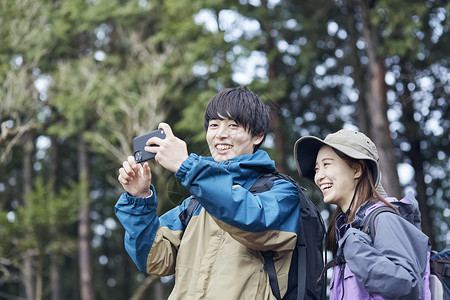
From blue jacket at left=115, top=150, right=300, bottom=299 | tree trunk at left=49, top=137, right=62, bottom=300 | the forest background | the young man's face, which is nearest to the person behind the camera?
blue jacket at left=115, top=150, right=300, bottom=299

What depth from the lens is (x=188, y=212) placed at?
2.63 m

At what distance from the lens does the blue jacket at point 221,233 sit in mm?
2096

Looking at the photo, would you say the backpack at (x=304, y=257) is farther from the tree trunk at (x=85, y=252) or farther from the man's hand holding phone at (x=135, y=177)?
the tree trunk at (x=85, y=252)

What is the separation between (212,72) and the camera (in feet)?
49.1

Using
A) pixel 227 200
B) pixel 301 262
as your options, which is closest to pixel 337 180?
pixel 301 262

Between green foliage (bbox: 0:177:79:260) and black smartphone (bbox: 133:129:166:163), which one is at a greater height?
black smartphone (bbox: 133:129:166:163)

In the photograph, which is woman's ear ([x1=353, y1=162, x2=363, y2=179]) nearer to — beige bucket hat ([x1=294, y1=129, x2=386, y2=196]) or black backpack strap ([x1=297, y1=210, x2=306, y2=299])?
beige bucket hat ([x1=294, y1=129, x2=386, y2=196])

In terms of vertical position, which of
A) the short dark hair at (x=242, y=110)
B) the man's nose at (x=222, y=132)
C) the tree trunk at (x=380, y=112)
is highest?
the short dark hair at (x=242, y=110)

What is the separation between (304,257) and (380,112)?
9.19 m

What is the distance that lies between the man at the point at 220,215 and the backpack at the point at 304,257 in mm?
32

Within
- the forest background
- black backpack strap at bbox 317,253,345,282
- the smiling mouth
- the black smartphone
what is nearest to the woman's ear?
the smiling mouth

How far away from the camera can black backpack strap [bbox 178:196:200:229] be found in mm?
2600

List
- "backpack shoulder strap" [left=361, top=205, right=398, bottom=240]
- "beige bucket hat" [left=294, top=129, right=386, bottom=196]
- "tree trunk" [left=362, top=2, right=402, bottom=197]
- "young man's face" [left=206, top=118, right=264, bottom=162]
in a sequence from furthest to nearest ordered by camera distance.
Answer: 1. "tree trunk" [left=362, top=2, right=402, bottom=197]
2. "young man's face" [left=206, top=118, right=264, bottom=162]
3. "beige bucket hat" [left=294, top=129, right=386, bottom=196]
4. "backpack shoulder strap" [left=361, top=205, right=398, bottom=240]

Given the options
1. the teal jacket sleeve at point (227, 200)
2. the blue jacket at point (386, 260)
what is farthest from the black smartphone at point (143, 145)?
the blue jacket at point (386, 260)
